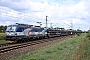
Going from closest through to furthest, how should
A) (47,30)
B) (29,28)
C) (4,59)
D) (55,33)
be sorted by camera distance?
(4,59)
(29,28)
(47,30)
(55,33)

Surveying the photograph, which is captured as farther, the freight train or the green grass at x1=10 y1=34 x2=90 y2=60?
the freight train

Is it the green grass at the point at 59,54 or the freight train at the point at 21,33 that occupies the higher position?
the freight train at the point at 21,33

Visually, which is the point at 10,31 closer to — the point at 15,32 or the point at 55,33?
the point at 15,32

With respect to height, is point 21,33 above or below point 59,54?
above

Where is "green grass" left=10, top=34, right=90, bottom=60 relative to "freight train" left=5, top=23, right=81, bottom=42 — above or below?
below

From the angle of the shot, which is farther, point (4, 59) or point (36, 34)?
point (36, 34)

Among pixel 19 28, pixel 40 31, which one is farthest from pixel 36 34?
pixel 19 28

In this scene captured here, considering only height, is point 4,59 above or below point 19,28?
below

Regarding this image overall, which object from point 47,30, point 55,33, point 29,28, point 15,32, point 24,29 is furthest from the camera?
point 55,33

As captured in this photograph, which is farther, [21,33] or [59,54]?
[21,33]

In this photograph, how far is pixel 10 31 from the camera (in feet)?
93.9

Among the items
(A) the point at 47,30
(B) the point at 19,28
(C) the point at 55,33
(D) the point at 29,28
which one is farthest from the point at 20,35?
(C) the point at 55,33

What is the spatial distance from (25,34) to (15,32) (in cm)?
331

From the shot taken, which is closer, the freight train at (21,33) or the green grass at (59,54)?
the green grass at (59,54)
